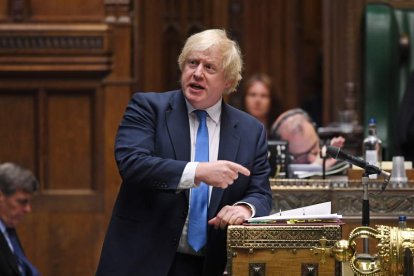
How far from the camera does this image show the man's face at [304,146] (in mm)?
6969

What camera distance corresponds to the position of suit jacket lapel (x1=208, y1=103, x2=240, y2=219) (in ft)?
14.8

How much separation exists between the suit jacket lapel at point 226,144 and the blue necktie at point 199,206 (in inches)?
1.4

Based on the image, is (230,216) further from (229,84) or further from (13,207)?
(13,207)

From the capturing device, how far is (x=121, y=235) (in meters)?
4.50

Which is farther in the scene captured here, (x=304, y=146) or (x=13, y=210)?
(x=304, y=146)

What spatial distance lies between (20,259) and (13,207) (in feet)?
1.12

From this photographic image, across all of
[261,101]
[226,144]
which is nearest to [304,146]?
[261,101]

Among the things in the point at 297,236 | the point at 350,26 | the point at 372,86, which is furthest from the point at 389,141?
the point at 297,236

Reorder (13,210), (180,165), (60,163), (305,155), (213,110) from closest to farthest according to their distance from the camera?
(180,165), (213,110), (13,210), (305,155), (60,163)

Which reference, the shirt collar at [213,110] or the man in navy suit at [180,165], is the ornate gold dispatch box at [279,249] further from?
the shirt collar at [213,110]

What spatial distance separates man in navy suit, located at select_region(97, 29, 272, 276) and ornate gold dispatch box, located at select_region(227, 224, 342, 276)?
0.09 metres

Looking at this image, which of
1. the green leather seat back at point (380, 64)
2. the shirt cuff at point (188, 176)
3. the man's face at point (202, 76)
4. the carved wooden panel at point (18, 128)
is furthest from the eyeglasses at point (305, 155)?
the shirt cuff at point (188, 176)

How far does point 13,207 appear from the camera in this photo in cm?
676

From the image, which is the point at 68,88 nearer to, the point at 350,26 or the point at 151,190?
the point at 350,26
